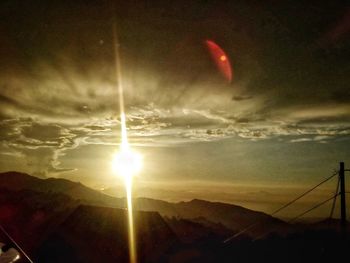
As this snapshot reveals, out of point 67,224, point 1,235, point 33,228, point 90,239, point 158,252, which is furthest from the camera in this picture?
point 33,228

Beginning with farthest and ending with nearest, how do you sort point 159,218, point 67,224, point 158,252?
point 158,252 → point 159,218 → point 67,224

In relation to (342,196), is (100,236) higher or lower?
lower

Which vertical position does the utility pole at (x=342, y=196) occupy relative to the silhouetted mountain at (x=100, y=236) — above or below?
above

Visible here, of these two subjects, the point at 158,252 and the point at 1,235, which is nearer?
the point at 158,252

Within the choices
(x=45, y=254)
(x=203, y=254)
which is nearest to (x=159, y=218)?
(x=45, y=254)

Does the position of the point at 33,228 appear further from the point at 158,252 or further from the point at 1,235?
the point at 158,252

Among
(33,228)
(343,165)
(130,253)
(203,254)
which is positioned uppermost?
(343,165)

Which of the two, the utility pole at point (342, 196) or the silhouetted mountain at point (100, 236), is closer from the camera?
the utility pole at point (342, 196)

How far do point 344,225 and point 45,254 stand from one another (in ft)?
173

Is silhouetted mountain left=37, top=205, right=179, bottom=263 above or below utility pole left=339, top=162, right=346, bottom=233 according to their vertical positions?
below

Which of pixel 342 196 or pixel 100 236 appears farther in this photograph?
pixel 100 236

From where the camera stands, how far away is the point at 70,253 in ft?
191

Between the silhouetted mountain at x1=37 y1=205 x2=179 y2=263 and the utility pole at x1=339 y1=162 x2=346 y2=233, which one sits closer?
the utility pole at x1=339 y1=162 x2=346 y2=233

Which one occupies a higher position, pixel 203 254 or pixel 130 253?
pixel 130 253
